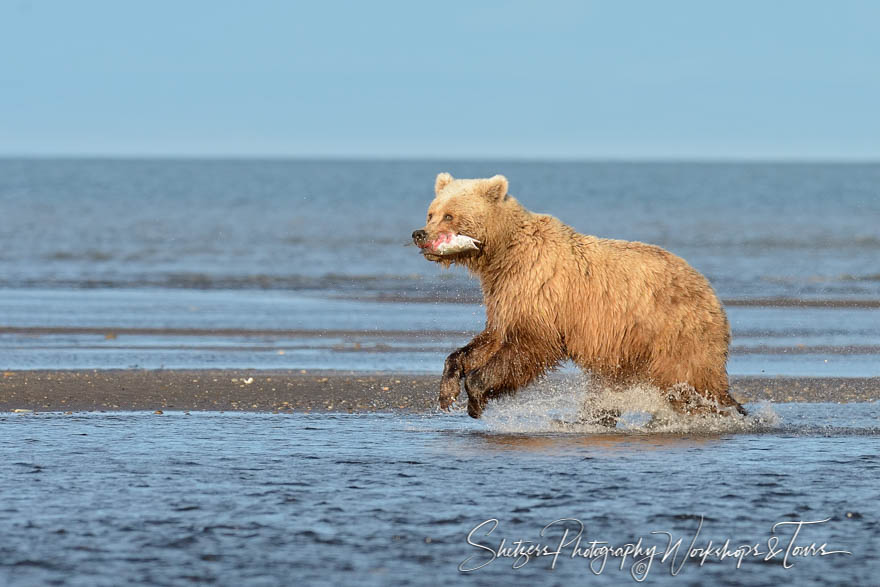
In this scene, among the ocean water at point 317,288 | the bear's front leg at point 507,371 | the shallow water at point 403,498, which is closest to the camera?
the shallow water at point 403,498

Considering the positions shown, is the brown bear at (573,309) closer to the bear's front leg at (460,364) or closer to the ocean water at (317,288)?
the bear's front leg at (460,364)

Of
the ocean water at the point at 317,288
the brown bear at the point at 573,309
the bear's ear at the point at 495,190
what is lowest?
the ocean water at the point at 317,288

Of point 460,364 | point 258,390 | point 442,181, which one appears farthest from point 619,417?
point 258,390

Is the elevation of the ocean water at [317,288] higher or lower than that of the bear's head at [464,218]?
lower

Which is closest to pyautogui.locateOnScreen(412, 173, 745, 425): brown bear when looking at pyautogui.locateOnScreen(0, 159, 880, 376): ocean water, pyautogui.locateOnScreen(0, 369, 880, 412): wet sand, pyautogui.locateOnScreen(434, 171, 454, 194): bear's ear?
pyautogui.locateOnScreen(434, 171, 454, 194): bear's ear

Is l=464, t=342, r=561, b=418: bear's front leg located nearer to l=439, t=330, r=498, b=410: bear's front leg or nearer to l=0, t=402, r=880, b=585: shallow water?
l=439, t=330, r=498, b=410: bear's front leg

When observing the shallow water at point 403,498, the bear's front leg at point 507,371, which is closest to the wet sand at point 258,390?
the shallow water at point 403,498

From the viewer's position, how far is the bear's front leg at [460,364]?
29.1 feet

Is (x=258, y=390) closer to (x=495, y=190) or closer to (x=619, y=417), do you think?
(x=495, y=190)

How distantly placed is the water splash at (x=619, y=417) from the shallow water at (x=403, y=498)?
7cm

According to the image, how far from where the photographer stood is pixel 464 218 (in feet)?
28.7

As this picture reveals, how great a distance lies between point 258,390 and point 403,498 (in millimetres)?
4673

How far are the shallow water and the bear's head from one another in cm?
125

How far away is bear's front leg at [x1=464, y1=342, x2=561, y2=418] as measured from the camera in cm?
860
